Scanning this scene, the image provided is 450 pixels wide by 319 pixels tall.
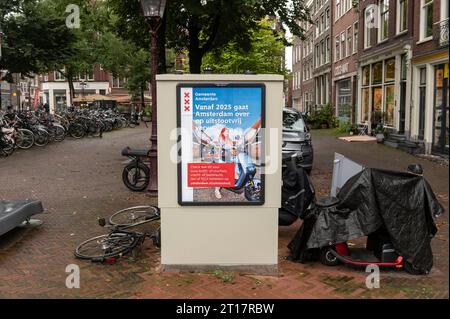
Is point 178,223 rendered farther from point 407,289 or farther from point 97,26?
point 97,26

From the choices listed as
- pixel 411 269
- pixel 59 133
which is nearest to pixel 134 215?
pixel 411 269

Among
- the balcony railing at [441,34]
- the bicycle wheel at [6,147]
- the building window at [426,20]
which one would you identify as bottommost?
the bicycle wheel at [6,147]

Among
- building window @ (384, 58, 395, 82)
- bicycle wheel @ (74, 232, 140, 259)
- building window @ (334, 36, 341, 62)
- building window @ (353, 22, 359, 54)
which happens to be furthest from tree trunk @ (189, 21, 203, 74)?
building window @ (334, 36, 341, 62)

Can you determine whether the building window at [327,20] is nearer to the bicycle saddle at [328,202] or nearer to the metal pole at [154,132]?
the metal pole at [154,132]

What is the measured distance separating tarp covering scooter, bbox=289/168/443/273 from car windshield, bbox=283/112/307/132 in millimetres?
7520

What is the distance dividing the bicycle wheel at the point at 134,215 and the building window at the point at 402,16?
16137mm

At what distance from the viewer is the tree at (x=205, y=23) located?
14523 millimetres

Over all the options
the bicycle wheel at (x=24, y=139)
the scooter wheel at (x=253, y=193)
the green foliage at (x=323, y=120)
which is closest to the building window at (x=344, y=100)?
the green foliage at (x=323, y=120)

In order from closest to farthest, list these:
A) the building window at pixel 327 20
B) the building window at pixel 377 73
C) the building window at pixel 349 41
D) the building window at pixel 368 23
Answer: the building window at pixel 377 73
the building window at pixel 368 23
the building window at pixel 349 41
the building window at pixel 327 20

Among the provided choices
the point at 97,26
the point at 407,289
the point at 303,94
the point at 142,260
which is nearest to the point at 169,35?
the point at 97,26

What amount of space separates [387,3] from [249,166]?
19627 mm

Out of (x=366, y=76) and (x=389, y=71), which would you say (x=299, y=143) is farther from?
(x=366, y=76)

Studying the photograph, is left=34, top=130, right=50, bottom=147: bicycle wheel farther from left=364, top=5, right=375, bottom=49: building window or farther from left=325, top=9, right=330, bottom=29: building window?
left=325, top=9, right=330, bottom=29: building window

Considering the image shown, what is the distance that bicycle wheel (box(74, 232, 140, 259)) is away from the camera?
5234mm
